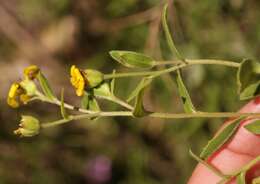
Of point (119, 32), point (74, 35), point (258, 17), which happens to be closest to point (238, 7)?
point (258, 17)

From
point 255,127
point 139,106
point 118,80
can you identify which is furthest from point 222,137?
point 118,80

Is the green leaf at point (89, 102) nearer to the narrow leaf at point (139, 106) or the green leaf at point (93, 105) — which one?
the green leaf at point (93, 105)

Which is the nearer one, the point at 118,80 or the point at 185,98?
the point at 185,98

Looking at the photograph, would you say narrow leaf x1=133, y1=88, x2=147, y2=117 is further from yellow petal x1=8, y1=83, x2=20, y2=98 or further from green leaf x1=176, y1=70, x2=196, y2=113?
yellow petal x1=8, y1=83, x2=20, y2=98

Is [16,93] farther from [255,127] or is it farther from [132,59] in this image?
[255,127]

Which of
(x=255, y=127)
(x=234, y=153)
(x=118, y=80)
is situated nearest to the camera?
(x=255, y=127)

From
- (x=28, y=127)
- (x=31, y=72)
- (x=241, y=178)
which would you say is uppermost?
(x=31, y=72)
